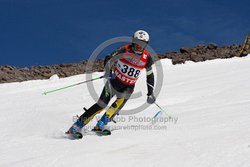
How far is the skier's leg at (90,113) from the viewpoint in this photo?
794cm

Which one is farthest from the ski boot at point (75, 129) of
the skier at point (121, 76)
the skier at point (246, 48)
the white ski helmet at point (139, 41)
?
the skier at point (246, 48)

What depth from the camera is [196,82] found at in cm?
1473

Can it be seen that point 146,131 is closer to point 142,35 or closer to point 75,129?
point 75,129

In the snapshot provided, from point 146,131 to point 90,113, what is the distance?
1103 mm

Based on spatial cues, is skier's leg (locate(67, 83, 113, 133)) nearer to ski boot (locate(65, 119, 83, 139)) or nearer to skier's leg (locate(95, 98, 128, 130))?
ski boot (locate(65, 119, 83, 139))

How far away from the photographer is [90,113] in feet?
26.4

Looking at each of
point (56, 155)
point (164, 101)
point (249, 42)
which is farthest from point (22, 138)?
point (249, 42)

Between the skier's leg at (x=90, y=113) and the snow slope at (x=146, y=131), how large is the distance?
0.39 m

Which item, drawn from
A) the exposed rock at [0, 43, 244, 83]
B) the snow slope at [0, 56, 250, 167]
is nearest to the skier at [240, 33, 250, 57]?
the exposed rock at [0, 43, 244, 83]

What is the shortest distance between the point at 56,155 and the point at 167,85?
8.98m

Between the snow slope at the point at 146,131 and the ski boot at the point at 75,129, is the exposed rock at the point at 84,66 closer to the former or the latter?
the snow slope at the point at 146,131

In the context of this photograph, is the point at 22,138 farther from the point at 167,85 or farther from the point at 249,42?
the point at 249,42

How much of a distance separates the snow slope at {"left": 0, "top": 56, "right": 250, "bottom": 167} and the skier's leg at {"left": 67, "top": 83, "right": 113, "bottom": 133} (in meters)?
0.39

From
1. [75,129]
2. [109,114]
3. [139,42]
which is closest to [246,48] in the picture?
[139,42]
